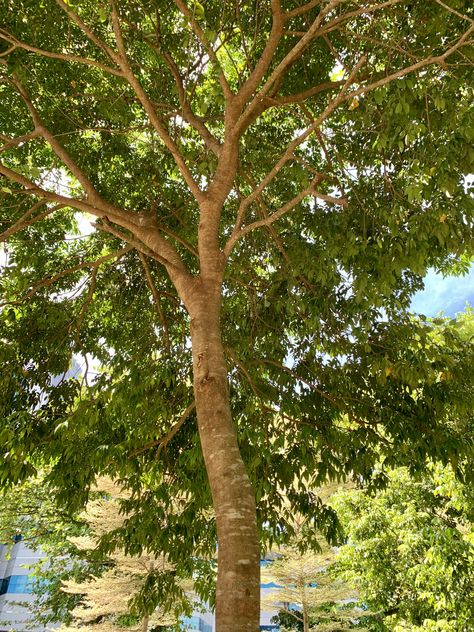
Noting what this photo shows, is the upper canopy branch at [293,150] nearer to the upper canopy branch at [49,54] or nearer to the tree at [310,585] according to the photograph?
the upper canopy branch at [49,54]

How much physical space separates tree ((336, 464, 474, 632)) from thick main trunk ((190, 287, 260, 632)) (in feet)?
23.1

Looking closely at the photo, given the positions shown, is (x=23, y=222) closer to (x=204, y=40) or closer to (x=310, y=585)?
(x=204, y=40)

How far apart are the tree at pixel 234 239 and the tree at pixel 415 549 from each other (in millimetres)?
4583

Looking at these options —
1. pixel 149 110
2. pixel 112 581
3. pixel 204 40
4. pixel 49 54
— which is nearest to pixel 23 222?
pixel 49 54

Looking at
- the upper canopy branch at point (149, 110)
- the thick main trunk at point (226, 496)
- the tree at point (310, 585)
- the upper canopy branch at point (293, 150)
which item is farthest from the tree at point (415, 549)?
the upper canopy branch at point (149, 110)

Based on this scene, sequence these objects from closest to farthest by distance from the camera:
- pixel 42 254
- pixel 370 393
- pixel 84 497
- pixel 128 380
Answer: pixel 128 380 < pixel 84 497 < pixel 370 393 < pixel 42 254

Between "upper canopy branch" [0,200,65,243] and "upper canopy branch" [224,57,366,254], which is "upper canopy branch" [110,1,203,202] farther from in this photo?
"upper canopy branch" [0,200,65,243]

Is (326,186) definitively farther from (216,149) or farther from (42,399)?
(42,399)

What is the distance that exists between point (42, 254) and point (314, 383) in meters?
3.81

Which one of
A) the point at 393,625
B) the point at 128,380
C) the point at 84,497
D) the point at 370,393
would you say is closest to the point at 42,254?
the point at 128,380

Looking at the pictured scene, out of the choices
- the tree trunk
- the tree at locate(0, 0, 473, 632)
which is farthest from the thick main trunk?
the tree trunk

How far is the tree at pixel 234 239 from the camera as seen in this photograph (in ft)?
13.4

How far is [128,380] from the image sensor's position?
4969 millimetres

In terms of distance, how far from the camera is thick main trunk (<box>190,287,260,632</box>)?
2371mm
